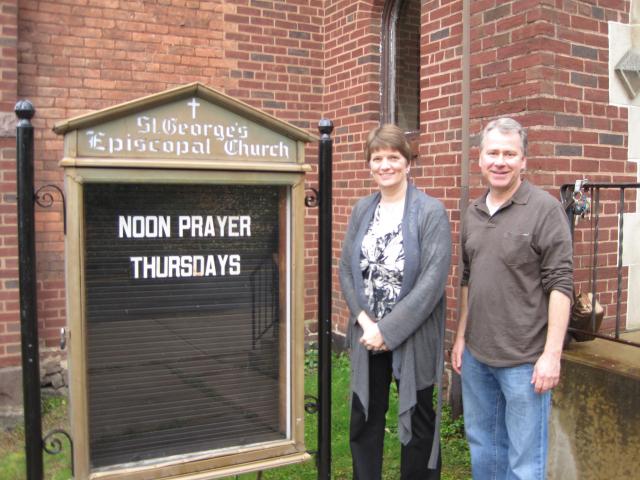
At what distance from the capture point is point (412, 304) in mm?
2566

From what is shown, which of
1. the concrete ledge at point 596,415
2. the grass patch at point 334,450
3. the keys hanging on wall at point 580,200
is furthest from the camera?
the grass patch at point 334,450

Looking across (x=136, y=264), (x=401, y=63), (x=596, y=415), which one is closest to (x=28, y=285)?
(x=136, y=264)

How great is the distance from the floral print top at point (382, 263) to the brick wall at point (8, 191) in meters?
2.90

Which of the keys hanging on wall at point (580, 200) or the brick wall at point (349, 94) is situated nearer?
the keys hanging on wall at point (580, 200)

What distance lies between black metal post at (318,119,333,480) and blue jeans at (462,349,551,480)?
616mm

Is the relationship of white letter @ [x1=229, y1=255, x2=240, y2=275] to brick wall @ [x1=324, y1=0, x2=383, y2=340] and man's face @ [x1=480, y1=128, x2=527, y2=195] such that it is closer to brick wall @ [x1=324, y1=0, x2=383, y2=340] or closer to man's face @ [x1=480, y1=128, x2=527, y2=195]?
man's face @ [x1=480, y1=128, x2=527, y2=195]

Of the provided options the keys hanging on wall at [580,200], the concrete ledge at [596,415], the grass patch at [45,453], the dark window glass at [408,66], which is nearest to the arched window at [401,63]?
the dark window glass at [408,66]

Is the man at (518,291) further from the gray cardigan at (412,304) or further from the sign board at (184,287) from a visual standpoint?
the sign board at (184,287)

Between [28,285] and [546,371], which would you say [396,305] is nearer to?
[546,371]

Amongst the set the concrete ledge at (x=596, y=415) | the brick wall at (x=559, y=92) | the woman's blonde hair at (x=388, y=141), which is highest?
the brick wall at (x=559, y=92)

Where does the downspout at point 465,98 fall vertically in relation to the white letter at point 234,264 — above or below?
above

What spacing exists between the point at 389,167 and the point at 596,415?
1.75 metres

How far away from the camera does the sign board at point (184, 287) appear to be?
2.37 metres

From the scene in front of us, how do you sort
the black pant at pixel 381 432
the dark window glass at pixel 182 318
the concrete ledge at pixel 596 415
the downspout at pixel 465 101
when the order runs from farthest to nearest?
the downspout at pixel 465 101, the concrete ledge at pixel 596 415, the black pant at pixel 381 432, the dark window glass at pixel 182 318
